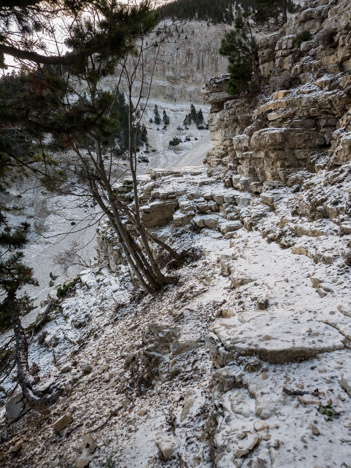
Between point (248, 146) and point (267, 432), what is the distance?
36.0ft

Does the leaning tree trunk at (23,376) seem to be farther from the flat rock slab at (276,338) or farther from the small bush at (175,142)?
the small bush at (175,142)

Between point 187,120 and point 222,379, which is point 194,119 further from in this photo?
point 222,379

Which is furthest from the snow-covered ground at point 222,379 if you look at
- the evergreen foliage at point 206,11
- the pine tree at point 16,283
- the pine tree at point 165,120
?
the evergreen foliage at point 206,11

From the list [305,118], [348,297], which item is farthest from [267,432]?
[305,118]

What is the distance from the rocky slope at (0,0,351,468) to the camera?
9.52 ft

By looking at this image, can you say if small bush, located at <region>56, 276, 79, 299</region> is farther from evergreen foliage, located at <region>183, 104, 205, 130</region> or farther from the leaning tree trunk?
evergreen foliage, located at <region>183, 104, 205, 130</region>

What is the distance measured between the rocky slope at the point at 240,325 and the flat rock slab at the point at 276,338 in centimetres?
2

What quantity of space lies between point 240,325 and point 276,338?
0.62 metres

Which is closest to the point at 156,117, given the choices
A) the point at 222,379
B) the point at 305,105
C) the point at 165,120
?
the point at 165,120

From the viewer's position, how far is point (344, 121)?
8.11m

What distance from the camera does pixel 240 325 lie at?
159 inches

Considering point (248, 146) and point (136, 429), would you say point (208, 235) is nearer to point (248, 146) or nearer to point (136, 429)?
point (248, 146)

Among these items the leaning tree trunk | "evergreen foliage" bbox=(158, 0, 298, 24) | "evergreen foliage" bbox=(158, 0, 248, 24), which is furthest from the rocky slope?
"evergreen foliage" bbox=(158, 0, 248, 24)

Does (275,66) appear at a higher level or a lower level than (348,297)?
higher
